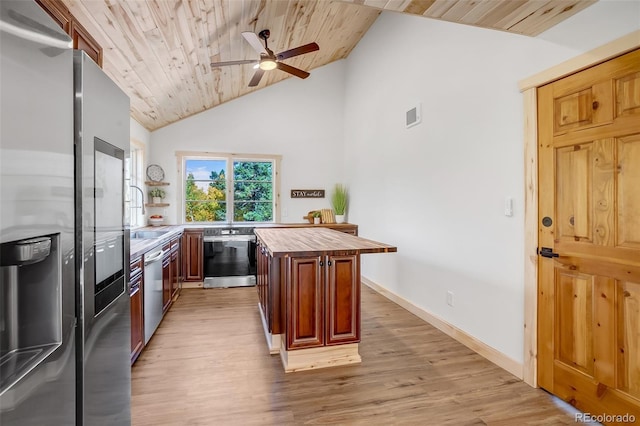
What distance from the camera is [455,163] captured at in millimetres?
3020

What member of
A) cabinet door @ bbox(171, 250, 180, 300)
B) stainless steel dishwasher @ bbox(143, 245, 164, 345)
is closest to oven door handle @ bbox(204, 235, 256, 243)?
cabinet door @ bbox(171, 250, 180, 300)

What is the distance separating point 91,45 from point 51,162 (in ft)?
3.68

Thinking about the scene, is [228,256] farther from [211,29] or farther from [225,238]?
[211,29]

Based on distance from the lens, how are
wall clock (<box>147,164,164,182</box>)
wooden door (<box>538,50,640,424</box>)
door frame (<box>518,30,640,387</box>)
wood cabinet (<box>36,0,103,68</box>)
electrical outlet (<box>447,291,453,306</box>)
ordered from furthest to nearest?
1. wall clock (<box>147,164,164,182</box>)
2. electrical outlet (<box>447,291,453,306</box>)
3. door frame (<box>518,30,640,387</box>)
4. wooden door (<box>538,50,640,424</box>)
5. wood cabinet (<box>36,0,103,68</box>)

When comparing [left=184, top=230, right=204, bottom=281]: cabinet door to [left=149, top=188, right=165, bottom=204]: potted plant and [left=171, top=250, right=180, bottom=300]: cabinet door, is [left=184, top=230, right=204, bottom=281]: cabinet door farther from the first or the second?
[left=149, top=188, right=165, bottom=204]: potted plant

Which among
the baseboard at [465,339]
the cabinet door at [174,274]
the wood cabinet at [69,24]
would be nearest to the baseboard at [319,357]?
the baseboard at [465,339]

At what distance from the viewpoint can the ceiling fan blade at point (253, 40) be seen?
2669mm

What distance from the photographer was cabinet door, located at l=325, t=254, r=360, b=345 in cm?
249

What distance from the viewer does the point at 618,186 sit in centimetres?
174

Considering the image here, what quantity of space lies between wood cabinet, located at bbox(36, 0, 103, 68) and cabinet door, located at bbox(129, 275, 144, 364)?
1.57 metres

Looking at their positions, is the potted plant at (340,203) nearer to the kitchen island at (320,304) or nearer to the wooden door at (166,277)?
the wooden door at (166,277)

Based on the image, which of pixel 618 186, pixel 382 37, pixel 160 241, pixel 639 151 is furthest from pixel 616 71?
pixel 160 241

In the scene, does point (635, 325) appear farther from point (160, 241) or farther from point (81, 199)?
point (160, 241)

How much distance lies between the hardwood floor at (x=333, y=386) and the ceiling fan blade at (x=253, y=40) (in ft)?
8.84
